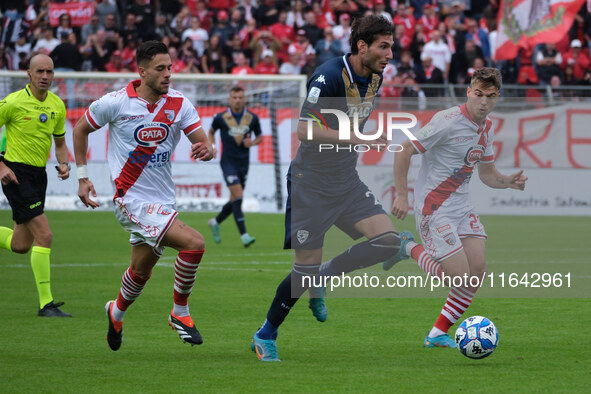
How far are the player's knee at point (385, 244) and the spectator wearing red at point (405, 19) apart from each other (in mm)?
16889

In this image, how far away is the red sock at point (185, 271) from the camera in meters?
6.91

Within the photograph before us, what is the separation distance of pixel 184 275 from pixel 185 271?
0.03m

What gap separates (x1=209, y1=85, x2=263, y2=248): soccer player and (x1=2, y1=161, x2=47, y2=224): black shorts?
19.2 ft

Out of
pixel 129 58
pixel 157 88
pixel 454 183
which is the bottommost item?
pixel 129 58

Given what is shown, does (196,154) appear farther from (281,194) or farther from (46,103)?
(281,194)

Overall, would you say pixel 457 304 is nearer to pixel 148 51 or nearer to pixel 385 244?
pixel 385 244

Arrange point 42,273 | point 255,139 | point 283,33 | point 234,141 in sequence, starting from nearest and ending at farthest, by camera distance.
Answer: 1. point 42,273
2. point 234,141
3. point 255,139
4. point 283,33

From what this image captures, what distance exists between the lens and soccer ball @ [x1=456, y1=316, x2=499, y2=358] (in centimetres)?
650

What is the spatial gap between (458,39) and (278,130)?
5185 mm

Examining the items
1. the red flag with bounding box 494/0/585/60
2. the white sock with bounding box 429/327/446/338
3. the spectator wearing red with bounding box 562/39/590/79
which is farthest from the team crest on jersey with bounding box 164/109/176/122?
the spectator wearing red with bounding box 562/39/590/79

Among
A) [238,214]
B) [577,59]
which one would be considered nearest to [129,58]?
[238,214]

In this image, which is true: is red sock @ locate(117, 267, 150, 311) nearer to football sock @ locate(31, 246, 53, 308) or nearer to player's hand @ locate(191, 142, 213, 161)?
player's hand @ locate(191, 142, 213, 161)

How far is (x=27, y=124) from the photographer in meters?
9.45

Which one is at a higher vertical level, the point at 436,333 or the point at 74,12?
the point at 74,12
